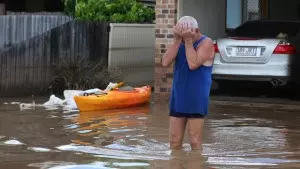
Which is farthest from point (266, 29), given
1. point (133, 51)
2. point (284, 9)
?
point (284, 9)

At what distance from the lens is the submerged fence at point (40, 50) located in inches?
528

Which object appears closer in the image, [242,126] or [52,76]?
[242,126]

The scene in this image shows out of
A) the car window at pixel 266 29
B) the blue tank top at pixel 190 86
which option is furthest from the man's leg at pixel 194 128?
the car window at pixel 266 29

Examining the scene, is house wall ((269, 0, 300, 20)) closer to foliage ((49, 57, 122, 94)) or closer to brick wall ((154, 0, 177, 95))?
brick wall ((154, 0, 177, 95))

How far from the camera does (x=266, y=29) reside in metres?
13.8

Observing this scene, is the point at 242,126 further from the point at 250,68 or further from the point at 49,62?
the point at 49,62

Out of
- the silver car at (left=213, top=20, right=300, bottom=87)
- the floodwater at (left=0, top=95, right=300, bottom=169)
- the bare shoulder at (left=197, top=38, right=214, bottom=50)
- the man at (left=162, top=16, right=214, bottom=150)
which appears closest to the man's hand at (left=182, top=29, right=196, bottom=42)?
the man at (left=162, top=16, right=214, bottom=150)

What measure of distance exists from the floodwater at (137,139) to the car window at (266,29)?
71.2 inches

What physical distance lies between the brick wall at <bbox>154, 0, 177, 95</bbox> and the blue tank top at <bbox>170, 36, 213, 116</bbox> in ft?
21.1

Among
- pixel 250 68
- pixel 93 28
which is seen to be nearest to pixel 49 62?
pixel 93 28

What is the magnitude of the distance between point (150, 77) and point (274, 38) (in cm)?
466

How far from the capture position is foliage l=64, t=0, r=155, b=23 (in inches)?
647

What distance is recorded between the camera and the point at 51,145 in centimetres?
841

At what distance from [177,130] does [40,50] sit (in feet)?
22.7
